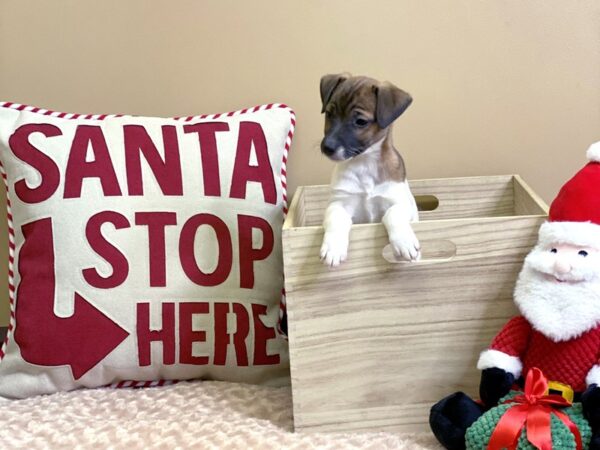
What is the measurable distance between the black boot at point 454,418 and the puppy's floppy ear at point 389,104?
0.48m

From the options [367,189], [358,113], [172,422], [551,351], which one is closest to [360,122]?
[358,113]

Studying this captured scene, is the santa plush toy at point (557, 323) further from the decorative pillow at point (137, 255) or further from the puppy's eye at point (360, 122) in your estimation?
the decorative pillow at point (137, 255)

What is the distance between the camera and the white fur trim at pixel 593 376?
109cm

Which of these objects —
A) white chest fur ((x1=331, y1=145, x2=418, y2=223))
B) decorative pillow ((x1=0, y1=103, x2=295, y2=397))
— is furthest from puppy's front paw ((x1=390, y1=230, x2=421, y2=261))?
decorative pillow ((x1=0, y1=103, x2=295, y2=397))

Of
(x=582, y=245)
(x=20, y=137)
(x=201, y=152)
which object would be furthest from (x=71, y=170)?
(x=582, y=245)

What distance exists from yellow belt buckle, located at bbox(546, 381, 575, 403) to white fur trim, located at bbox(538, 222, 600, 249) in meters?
0.22

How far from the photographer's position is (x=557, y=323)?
43.6 inches

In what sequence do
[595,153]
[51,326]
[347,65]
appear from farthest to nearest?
[347,65], [51,326], [595,153]

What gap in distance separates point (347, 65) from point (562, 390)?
0.80m

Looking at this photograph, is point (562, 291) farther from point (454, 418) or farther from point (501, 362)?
point (454, 418)

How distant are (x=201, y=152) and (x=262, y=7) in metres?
0.35

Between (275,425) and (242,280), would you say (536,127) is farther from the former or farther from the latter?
(275,425)

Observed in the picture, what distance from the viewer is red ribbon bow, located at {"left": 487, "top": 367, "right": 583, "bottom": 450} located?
1048 mm

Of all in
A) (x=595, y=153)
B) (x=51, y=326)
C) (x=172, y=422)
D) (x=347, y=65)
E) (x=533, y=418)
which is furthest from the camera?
(x=347, y=65)
